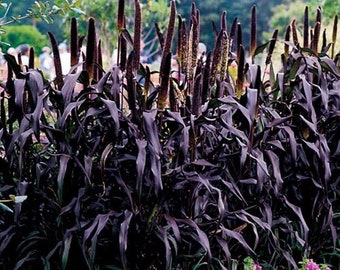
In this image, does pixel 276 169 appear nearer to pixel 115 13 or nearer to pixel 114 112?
pixel 114 112

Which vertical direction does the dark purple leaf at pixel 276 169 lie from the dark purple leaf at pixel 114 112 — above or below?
below

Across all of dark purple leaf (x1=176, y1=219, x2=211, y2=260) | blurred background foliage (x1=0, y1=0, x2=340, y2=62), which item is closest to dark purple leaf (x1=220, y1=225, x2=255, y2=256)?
dark purple leaf (x1=176, y1=219, x2=211, y2=260)

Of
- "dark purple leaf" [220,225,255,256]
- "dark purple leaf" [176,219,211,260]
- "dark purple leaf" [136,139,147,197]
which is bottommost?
"dark purple leaf" [220,225,255,256]

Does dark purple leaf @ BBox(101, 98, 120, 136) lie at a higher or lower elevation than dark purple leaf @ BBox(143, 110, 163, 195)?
higher

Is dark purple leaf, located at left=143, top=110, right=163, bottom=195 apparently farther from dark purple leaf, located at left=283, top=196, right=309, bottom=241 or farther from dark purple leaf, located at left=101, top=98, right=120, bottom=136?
dark purple leaf, located at left=283, top=196, right=309, bottom=241

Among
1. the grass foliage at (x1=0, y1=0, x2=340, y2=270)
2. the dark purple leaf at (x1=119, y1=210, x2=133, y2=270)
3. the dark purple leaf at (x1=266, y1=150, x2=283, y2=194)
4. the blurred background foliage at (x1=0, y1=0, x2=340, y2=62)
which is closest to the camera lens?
the dark purple leaf at (x1=119, y1=210, x2=133, y2=270)

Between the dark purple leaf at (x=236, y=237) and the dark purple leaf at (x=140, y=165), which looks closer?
the dark purple leaf at (x=140, y=165)

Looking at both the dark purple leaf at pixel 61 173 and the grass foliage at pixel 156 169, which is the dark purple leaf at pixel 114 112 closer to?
the grass foliage at pixel 156 169

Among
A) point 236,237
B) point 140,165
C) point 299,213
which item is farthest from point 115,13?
point 140,165

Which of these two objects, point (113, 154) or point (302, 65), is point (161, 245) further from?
point (302, 65)

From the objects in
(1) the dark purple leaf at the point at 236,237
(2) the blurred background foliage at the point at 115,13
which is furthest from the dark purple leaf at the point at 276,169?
(2) the blurred background foliage at the point at 115,13

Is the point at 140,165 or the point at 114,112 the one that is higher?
the point at 114,112

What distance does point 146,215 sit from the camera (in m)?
2.79

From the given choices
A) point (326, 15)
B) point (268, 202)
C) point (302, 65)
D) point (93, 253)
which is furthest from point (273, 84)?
point (326, 15)
